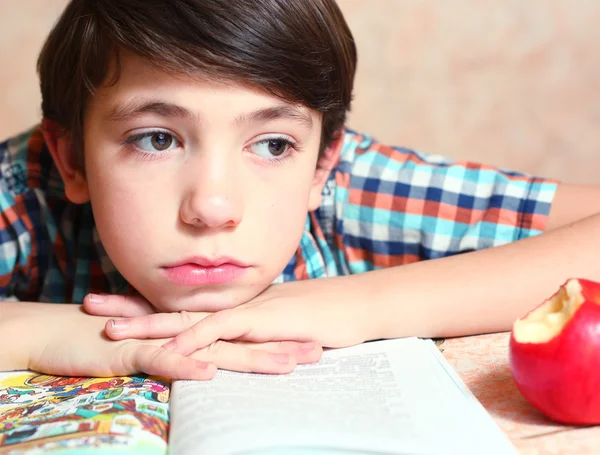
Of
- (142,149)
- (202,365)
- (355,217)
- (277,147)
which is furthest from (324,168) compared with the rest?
(202,365)

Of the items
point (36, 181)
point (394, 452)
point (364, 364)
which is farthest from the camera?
point (36, 181)

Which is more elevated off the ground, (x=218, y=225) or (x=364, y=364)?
(x=218, y=225)

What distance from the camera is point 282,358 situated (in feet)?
2.29

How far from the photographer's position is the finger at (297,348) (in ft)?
2.37

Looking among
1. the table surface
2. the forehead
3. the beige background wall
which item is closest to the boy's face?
the forehead

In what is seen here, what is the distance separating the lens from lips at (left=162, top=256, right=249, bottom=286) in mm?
746

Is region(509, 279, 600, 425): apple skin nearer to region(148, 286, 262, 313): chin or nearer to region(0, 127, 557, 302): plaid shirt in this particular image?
region(148, 286, 262, 313): chin

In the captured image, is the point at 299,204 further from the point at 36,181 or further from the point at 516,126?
the point at 516,126

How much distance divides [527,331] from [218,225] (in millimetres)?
307

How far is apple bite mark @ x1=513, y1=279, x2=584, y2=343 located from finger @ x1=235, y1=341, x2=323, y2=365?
210mm

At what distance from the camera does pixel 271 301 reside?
2.55 feet

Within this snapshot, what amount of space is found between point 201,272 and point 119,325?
98mm

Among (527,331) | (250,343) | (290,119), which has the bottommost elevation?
(250,343)

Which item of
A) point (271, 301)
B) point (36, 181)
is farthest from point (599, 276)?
point (36, 181)
